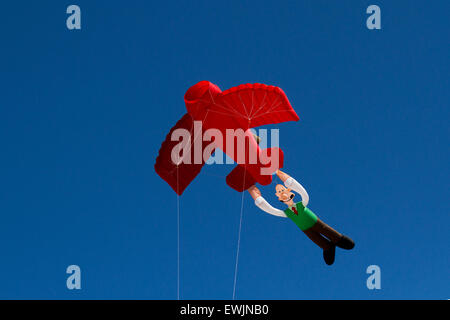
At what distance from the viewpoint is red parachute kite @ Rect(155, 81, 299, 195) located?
39.4ft

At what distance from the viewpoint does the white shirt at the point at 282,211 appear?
41.6 ft

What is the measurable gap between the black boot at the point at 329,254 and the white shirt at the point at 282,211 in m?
1.23

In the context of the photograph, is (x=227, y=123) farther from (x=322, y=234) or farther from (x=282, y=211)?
(x=322, y=234)

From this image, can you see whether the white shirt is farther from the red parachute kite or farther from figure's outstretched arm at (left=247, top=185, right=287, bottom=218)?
the red parachute kite

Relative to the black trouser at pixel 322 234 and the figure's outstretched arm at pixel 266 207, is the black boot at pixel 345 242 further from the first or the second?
the figure's outstretched arm at pixel 266 207

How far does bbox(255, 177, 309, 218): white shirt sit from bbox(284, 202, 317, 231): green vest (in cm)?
12

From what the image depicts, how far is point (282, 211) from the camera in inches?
507


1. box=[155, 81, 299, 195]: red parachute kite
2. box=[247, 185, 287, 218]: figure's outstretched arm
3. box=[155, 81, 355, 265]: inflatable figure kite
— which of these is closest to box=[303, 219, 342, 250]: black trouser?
box=[155, 81, 355, 265]: inflatable figure kite
